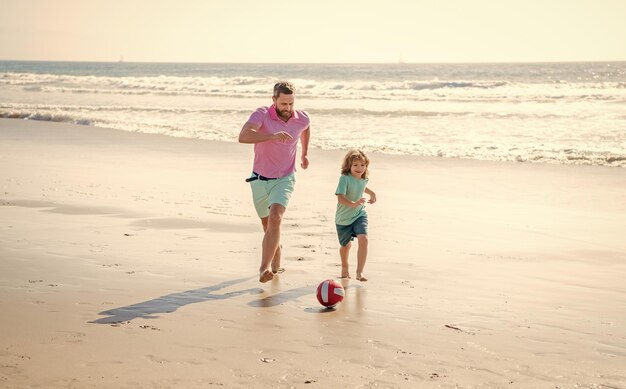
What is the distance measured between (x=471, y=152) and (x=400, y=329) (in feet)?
43.4

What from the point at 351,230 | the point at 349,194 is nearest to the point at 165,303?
the point at 351,230

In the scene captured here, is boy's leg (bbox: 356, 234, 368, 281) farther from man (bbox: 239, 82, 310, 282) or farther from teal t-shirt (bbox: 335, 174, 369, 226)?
man (bbox: 239, 82, 310, 282)

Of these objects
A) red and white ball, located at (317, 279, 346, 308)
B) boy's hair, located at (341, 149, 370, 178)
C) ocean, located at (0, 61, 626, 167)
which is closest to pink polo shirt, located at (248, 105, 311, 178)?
boy's hair, located at (341, 149, 370, 178)

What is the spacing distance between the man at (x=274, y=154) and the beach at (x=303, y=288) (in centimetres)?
47

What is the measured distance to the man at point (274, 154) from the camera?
6500 millimetres

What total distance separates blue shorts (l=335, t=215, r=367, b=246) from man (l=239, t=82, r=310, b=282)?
2.09ft

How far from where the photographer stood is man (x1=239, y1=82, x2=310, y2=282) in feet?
21.3

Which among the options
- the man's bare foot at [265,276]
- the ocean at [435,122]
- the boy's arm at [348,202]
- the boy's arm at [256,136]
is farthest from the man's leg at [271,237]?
the ocean at [435,122]

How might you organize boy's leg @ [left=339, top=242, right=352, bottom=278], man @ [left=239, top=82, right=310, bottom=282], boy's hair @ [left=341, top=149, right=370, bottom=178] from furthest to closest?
1. boy's hair @ [left=341, top=149, right=370, bottom=178]
2. boy's leg @ [left=339, top=242, right=352, bottom=278]
3. man @ [left=239, top=82, right=310, bottom=282]

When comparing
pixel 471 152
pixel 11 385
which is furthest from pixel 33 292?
pixel 471 152

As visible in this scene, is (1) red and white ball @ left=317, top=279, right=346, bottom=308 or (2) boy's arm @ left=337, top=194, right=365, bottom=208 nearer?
(1) red and white ball @ left=317, top=279, right=346, bottom=308

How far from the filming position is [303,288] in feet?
21.4

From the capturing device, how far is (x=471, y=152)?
1800 centimetres

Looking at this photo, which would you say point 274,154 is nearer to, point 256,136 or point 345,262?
point 256,136
